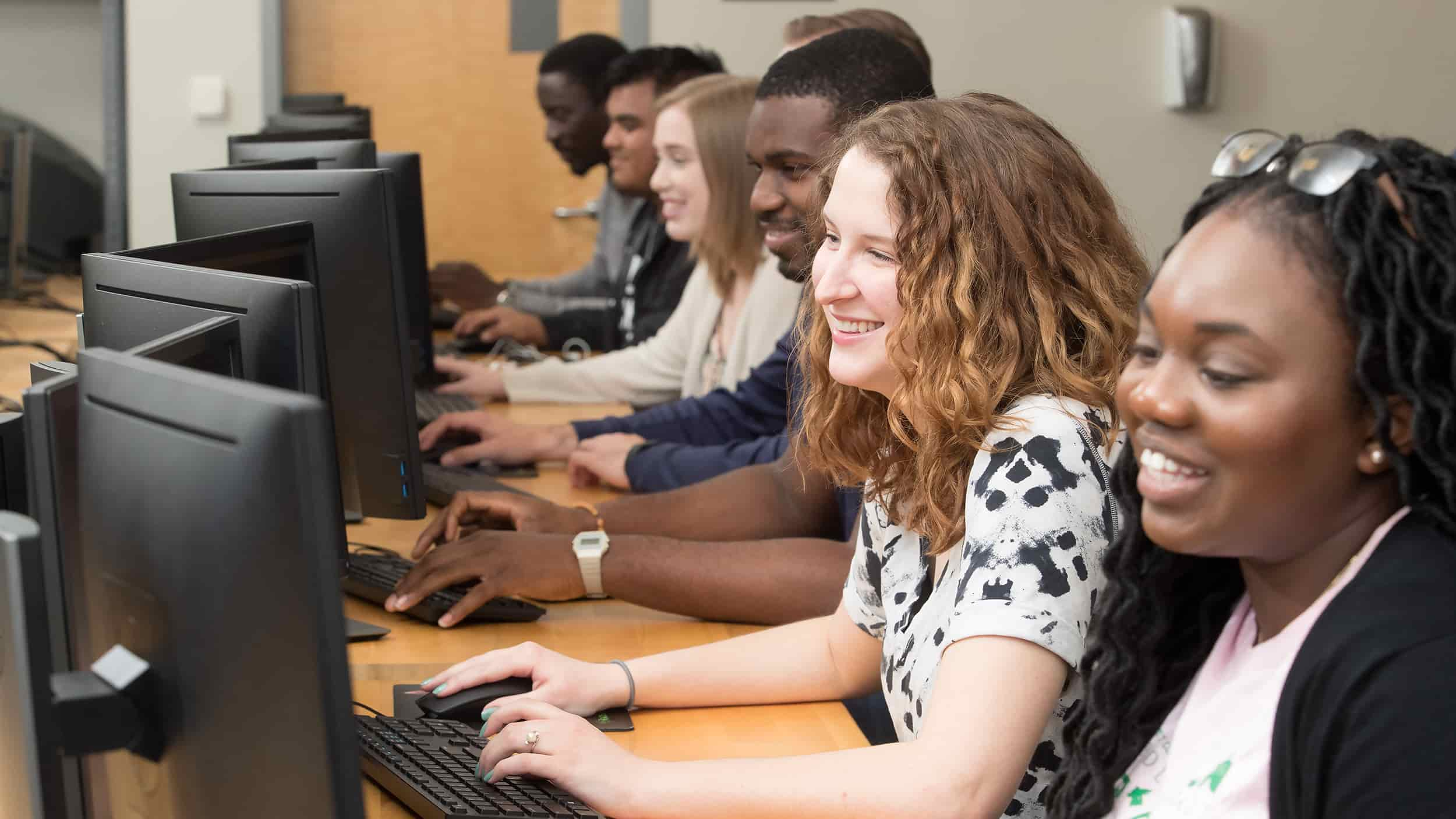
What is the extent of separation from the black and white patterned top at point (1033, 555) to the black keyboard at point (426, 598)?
0.55 metres

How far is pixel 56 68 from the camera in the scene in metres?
4.46

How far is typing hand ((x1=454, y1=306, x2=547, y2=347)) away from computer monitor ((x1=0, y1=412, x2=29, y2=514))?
100 inches

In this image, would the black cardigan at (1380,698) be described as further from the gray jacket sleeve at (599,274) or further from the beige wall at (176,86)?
the beige wall at (176,86)

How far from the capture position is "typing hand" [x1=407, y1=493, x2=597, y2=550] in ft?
5.76

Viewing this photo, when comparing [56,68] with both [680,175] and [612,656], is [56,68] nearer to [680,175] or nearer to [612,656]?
[680,175]

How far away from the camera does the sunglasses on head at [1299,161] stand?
Result: 2.63ft

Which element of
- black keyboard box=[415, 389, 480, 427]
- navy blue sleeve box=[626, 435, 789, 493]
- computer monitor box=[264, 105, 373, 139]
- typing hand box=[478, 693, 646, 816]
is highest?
computer monitor box=[264, 105, 373, 139]

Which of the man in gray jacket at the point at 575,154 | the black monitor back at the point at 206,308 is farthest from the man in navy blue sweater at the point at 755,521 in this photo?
the man in gray jacket at the point at 575,154

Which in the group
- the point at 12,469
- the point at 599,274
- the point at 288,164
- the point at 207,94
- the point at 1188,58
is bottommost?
the point at 599,274

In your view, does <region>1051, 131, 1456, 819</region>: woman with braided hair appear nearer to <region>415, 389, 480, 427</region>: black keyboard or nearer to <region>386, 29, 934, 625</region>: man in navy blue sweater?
<region>386, 29, 934, 625</region>: man in navy blue sweater

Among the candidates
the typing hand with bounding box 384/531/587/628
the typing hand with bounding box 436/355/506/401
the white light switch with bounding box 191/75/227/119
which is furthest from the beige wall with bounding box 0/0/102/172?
the typing hand with bounding box 384/531/587/628

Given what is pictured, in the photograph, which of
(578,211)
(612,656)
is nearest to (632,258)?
(578,211)

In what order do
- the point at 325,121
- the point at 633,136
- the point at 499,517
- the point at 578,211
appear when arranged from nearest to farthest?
the point at 499,517, the point at 325,121, the point at 633,136, the point at 578,211

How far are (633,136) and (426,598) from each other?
221cm
